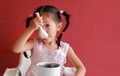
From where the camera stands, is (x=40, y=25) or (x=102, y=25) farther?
(x=102, y=25)

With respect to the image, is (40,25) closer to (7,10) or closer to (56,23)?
(56,23)

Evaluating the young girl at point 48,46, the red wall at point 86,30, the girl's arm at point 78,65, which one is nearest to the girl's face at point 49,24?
the young girl at point 48,46

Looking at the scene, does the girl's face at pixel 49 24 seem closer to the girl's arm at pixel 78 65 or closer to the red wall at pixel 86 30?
the girl's arm at pixel 78 65

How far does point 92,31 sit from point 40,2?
0.31 m

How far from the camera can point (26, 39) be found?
3.33ft

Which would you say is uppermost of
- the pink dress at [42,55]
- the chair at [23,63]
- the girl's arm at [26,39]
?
the girl's arm at [26,39]

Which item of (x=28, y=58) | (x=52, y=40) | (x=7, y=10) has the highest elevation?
(x=7, y=10)

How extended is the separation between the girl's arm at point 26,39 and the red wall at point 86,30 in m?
0.25

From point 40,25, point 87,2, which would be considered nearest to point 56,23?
point 40,25

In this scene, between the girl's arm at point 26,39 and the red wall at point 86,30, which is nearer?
the girl's arm at point 26,39

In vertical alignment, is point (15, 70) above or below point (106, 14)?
below

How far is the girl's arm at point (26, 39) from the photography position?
926 mm

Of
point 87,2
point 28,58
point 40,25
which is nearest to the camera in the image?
point 40,25

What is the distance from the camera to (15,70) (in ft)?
3.81
